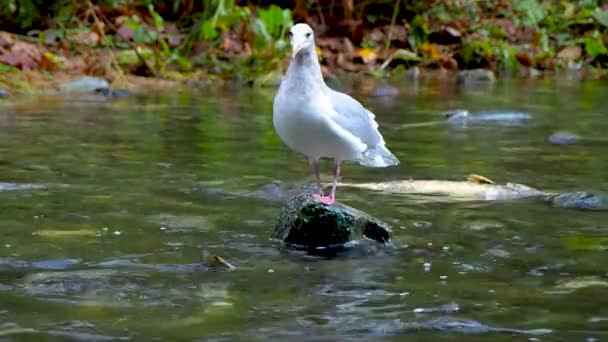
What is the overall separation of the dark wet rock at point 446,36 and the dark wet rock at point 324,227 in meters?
11.1

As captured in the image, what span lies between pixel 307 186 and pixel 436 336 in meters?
2.77

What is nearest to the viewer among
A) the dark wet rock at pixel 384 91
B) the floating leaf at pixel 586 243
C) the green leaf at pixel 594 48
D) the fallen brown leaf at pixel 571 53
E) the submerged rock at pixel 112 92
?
the floating leaf at pixel 586 243

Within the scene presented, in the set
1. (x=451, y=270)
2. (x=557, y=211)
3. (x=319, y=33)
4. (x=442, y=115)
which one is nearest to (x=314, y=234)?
(x=451, y=270)

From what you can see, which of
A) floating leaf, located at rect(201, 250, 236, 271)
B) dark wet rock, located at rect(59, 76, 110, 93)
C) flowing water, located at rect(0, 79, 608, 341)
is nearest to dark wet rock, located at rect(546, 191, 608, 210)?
flowing water, located at rect(0, 79, 608, 341)

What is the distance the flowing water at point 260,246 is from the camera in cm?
354

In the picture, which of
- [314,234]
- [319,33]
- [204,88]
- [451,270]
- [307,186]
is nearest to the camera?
[451,270]

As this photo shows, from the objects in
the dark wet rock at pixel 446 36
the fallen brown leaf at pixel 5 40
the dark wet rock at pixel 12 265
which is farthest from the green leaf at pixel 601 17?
the dark wet rock at pixel 12 265

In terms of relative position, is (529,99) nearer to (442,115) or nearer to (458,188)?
(442,115)

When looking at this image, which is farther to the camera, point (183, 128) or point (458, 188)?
point (183, 128)

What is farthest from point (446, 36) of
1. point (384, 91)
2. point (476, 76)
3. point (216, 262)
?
point (216, 262)

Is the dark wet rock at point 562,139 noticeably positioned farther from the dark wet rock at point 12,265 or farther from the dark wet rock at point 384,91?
the dark wet rock at point 12,265

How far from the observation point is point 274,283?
4.08m

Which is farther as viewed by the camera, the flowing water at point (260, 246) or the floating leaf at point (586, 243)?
the floating leaf at point (586, 243)

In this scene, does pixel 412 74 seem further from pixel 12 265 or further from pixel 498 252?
pixel 12 265
